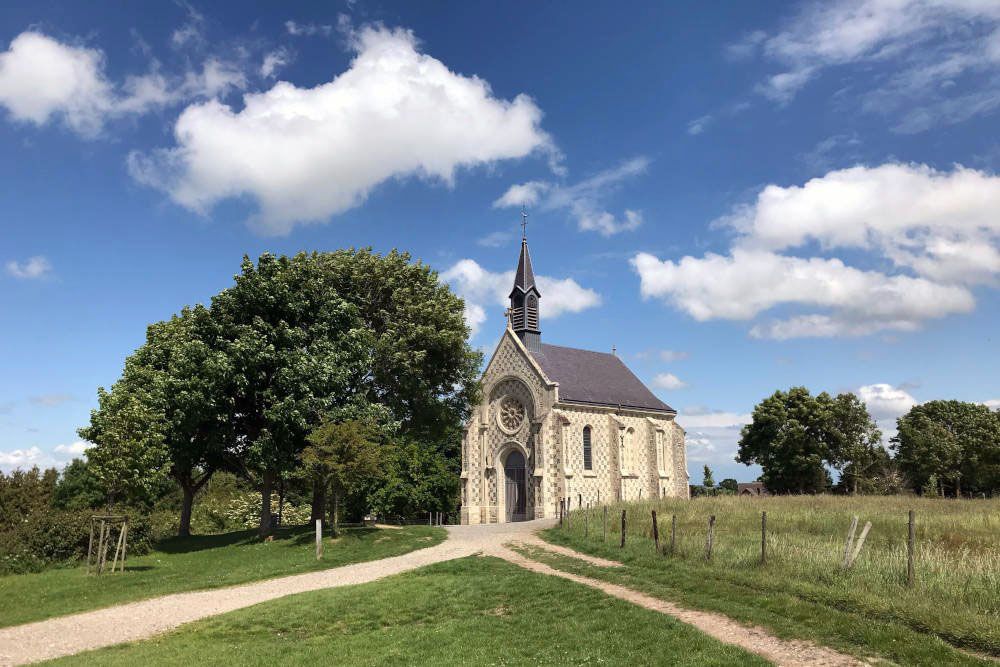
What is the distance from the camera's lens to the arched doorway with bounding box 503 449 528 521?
4328 cm

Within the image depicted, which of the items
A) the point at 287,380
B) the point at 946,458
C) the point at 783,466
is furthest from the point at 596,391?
the point at 946,458

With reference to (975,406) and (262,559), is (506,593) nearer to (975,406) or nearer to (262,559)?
(262,559)

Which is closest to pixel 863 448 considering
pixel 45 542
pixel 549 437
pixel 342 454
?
pixel 549 437

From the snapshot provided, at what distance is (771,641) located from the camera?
10.5 meters

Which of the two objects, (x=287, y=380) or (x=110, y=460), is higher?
(x=287, y=380)

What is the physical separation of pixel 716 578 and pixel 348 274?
75.5ft

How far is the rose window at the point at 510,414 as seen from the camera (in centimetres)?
4444

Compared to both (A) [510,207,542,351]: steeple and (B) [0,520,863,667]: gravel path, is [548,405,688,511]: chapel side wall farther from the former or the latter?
(B) [0,520,863,667]: gravel path

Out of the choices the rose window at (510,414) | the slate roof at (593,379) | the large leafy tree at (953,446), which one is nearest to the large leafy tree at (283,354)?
the rose window at (510,414)

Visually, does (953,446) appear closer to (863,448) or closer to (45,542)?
(863,448)

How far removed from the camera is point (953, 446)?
52.7 m

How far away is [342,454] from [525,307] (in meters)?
24.4

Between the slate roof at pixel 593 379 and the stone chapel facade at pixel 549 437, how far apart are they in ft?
0.35

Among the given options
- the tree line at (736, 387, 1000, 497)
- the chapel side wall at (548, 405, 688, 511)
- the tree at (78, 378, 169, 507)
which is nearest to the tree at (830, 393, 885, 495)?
the tree line at (736, 387, 1000, 497)
